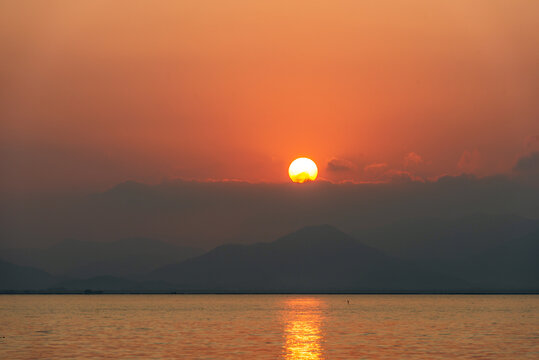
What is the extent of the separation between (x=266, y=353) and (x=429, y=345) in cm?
2156

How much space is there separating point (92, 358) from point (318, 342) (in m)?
31.1

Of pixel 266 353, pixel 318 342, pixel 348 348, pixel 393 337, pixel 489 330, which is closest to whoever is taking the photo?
pixel 266 353

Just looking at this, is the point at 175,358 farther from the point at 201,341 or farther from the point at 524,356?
the point at 524,356

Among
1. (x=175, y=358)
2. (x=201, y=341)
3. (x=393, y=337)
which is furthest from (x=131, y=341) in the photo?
(x=393, y=337)

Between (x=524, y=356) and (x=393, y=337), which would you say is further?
(x=393, y=337)

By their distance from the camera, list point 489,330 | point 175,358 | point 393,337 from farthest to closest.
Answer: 1. point 489,330
2. point 393,337
3. point 175,358

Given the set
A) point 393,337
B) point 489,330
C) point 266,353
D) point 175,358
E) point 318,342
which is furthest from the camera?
point 489,330

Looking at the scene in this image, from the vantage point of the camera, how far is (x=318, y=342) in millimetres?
98562

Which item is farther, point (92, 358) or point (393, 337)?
point (393, 337)

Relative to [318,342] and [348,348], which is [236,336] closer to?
[318,342]

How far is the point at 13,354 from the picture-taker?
8175cm

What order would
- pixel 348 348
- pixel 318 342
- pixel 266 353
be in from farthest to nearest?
pixel 318 342, pixel 348 348, pixel 266 353

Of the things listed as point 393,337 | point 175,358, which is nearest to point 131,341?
point 175,358

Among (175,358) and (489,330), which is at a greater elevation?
(489,330)
